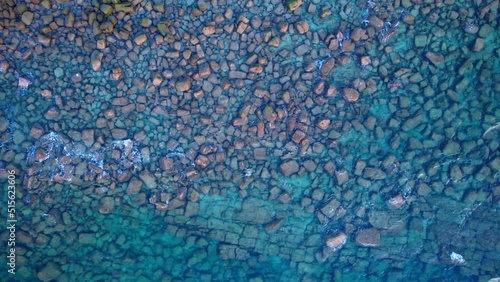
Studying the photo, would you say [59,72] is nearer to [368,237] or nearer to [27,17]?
[27,17]

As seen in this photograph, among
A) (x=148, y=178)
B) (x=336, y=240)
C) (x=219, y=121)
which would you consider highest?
(x=219, y=121)

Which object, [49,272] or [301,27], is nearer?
[49,272]

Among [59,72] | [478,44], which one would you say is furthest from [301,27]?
[59,72]

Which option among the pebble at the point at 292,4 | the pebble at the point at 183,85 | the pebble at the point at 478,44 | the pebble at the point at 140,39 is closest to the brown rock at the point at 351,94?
the pebble at the point at 292,4

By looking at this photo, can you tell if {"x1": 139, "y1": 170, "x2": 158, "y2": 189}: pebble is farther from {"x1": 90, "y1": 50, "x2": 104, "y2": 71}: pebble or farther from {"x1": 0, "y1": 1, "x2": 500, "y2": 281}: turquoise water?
{"x1": 90, "y1": 50, "x2": 104, "y2": 71}: pebble

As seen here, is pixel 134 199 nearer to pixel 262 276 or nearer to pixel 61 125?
pixel 61 125

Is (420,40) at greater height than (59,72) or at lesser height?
greater

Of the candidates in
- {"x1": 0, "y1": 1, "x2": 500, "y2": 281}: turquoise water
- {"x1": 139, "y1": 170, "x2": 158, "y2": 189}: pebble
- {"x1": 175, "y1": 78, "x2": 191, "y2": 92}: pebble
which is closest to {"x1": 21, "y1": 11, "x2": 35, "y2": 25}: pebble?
{"x1": 0, "y1": 1, "x2": 500, "y2": 281}: turquoise water
